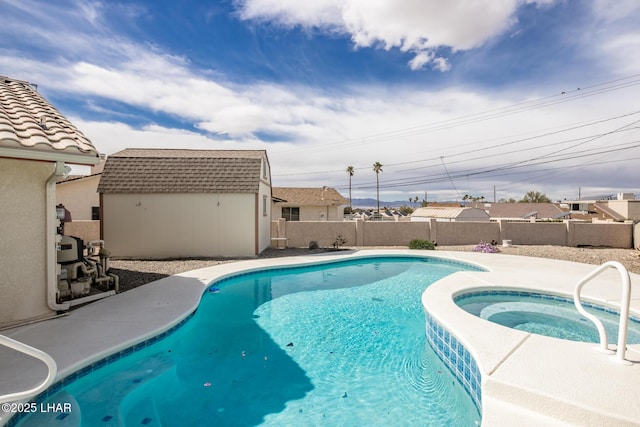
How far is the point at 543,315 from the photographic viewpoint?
7539 mm

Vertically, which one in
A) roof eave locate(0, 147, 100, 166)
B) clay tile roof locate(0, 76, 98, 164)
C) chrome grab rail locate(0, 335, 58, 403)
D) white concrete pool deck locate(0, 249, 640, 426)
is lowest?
white concrete pool deck locate(0, 249, 640, 426)

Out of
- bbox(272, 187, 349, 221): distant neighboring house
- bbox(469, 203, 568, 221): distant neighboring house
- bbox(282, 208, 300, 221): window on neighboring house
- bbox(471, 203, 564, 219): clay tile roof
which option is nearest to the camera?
bbox(272, 187, 349, 221): distant neighboring house

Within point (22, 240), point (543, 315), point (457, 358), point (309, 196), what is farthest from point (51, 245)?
point (309, 196)

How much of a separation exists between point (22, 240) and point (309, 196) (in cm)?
2839

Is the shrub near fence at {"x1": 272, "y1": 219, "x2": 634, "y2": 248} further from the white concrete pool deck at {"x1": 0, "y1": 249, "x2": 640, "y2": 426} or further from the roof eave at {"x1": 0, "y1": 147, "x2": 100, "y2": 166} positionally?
the roof eave at {"x1": 0, "y1": 147, "x2": 100, "y2": 166}

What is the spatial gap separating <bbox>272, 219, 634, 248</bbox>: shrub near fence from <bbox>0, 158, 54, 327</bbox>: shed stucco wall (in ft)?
40.6

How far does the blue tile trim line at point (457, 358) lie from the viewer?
4.38m

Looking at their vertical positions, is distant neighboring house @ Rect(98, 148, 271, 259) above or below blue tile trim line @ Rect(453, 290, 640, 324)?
above

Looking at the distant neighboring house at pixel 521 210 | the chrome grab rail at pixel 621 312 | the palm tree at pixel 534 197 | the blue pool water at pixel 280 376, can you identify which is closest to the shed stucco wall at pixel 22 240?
the blue pool water at pixel 280 376

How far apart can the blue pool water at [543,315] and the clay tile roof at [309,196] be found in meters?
24.4

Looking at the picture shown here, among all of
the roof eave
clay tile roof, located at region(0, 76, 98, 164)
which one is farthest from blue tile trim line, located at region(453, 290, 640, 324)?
clay tile roof, located at region(0, 76, 98, 164)

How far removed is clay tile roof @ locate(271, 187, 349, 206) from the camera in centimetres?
3231

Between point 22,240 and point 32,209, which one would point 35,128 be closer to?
point 32,209

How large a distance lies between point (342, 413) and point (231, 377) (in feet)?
6.25
